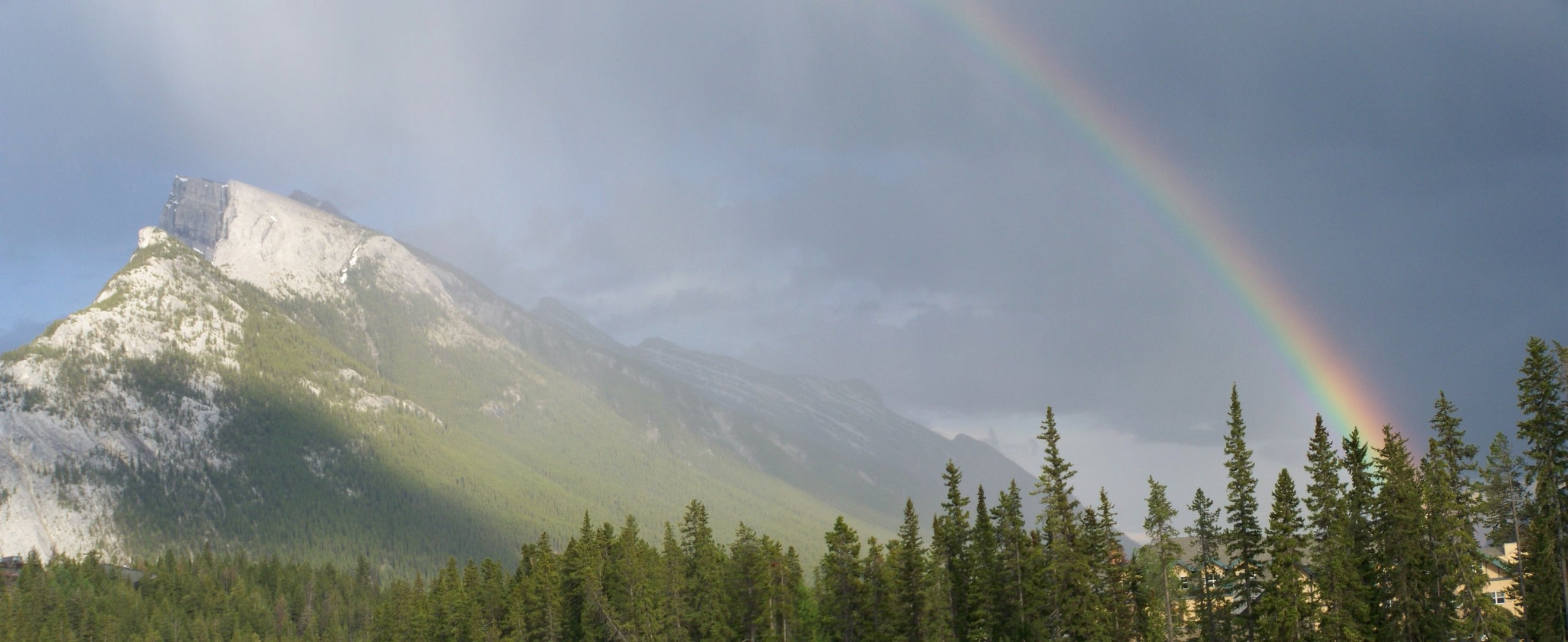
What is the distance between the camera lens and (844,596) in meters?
91.1

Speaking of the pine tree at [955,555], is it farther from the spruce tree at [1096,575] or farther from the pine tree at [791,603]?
the pine tree at [791,603]

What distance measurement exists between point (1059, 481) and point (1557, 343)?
3140cm

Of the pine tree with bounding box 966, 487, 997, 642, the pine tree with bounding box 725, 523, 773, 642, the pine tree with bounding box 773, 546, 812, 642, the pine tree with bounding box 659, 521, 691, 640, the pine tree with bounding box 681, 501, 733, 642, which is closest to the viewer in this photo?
the pine tree with bounding box 966, 487, 997, 642

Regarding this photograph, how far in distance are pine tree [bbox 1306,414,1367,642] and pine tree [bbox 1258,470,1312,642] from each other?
A: 90 centimetres

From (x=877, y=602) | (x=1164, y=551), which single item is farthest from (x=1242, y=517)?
(x=877, y=602)

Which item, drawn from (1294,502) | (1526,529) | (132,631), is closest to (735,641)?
(1294,502)

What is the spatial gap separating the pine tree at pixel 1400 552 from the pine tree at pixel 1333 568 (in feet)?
6.17

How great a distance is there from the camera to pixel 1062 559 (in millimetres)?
71875

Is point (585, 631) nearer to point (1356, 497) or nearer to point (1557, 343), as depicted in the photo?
point (1356, 497)

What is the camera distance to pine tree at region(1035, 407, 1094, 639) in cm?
7100

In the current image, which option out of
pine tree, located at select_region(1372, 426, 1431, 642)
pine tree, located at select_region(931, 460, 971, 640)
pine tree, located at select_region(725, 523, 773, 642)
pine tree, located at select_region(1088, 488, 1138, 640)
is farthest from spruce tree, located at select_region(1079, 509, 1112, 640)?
pine tree, located at select_region(725, 523, 773, 642)

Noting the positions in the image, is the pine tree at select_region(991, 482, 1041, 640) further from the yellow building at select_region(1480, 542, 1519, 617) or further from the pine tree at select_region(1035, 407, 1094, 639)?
the yellow building at select_region(1480, 542, 1519, 617)

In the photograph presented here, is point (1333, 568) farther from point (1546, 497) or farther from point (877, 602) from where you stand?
point (877, 602)

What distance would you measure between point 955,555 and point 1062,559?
1742 centimetres
